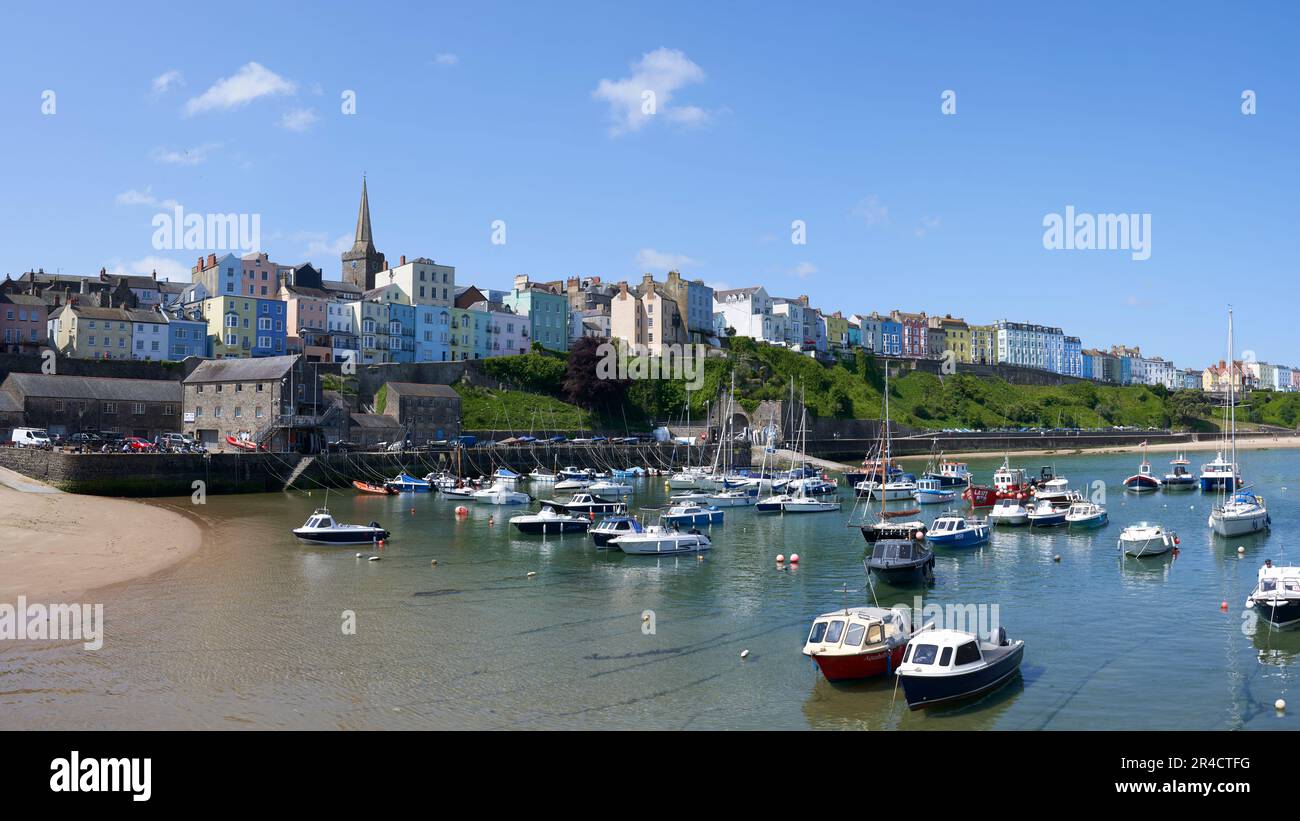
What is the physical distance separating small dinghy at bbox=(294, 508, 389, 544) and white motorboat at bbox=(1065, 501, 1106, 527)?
3201 cm

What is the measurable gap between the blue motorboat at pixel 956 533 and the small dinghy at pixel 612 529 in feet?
40.5

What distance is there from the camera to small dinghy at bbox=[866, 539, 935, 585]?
1189 inches

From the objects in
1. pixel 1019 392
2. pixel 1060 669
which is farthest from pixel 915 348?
pixel 1060 669

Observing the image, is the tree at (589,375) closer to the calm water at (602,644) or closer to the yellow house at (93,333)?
the yellow house at (93,333)

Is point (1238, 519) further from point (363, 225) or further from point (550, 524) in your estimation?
point (363, 225)

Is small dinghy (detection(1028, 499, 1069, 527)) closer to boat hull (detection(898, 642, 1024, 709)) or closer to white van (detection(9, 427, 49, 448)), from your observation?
boat hull (detection(898, 642, 1024, 709))

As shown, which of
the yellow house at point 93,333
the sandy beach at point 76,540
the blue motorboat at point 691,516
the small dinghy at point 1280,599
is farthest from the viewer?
the yellow house at point 93,333

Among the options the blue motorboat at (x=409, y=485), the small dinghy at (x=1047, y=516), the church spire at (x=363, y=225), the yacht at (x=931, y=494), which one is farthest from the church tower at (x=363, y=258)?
the small dinghy at (x=1047, y=516)

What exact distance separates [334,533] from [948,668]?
27224 millimetres

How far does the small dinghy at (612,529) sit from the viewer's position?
125 ft

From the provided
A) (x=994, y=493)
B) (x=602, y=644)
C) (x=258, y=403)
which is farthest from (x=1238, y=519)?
(x=258, y=403)

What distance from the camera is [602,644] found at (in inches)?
894
